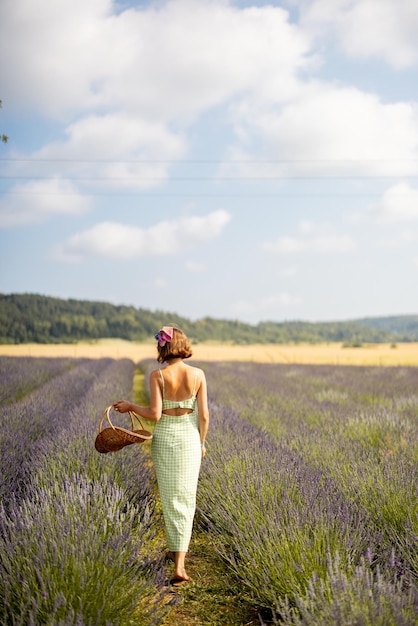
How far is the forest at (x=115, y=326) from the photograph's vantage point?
5719cm

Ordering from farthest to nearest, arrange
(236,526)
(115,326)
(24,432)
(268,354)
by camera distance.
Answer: (115,326), (268,354), (24,432), (236,526)

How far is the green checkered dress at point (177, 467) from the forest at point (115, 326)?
42.5 meters

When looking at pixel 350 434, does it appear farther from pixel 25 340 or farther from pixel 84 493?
pixel 25 340

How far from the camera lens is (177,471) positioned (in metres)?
3.38

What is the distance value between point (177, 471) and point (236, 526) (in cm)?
44

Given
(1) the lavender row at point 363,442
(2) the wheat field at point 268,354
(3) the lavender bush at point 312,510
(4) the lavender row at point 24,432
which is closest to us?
(3) the lavender bush at point 312,510

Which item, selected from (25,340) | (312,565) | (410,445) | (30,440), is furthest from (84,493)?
(25,340)

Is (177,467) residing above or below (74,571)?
above

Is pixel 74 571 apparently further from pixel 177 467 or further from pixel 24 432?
pixel 24 432

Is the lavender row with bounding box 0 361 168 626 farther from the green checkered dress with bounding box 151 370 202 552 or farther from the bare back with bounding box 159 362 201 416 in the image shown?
the bare back with bounding box 159 362 201 416

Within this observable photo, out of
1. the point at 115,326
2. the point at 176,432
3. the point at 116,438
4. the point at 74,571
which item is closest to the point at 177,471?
the point at 176,432

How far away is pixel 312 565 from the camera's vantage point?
280cm

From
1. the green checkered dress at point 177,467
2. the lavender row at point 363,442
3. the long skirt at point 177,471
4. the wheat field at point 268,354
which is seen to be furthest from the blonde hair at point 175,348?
the wheat field at point 268,354

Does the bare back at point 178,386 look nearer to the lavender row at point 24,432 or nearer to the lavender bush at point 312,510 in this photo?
the lavender bush at point 312,510
